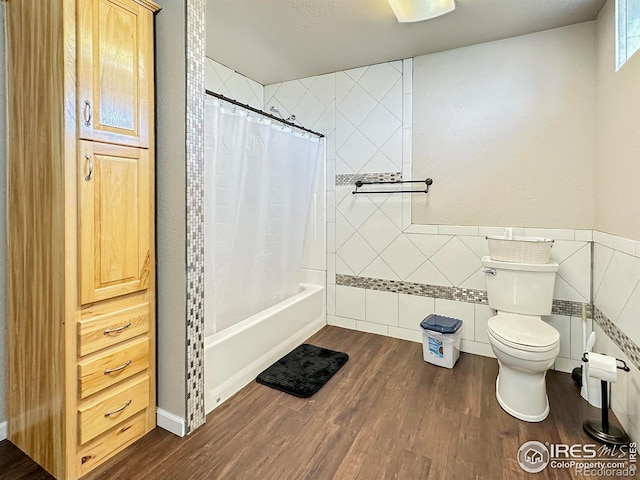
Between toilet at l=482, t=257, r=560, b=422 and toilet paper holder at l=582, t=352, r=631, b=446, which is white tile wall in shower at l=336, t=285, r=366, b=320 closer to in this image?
toilet at l=482, t=257, r=560, b=422

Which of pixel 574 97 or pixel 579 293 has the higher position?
pixel 574 97

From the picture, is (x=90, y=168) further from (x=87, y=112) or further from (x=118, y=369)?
(x=118, y=369)

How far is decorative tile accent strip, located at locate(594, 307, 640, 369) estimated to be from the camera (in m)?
1.58

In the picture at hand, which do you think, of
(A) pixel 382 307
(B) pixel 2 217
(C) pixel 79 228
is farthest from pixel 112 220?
(A) pixel 382 307

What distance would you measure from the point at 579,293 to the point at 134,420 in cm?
Result: 278

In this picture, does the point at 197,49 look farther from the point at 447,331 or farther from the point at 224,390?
the point at 447,331

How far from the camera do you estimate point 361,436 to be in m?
1.71

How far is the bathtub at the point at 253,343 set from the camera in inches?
76.1

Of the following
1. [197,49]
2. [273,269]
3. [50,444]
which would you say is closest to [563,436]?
[273,269]

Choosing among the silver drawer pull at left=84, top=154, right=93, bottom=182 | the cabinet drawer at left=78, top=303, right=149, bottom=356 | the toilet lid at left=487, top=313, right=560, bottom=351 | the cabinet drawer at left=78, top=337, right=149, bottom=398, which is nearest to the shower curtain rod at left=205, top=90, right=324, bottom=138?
the silver drawer pull at left=84, top=154, right=93, bottom=182

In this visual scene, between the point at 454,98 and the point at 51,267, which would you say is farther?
the point at 454,98

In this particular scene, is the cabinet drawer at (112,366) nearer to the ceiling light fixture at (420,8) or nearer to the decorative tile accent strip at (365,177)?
the decorative tile accent strip at (365,177)

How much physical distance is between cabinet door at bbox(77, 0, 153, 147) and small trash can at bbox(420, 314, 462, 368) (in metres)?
2.12

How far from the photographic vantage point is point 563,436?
1.70 metres
